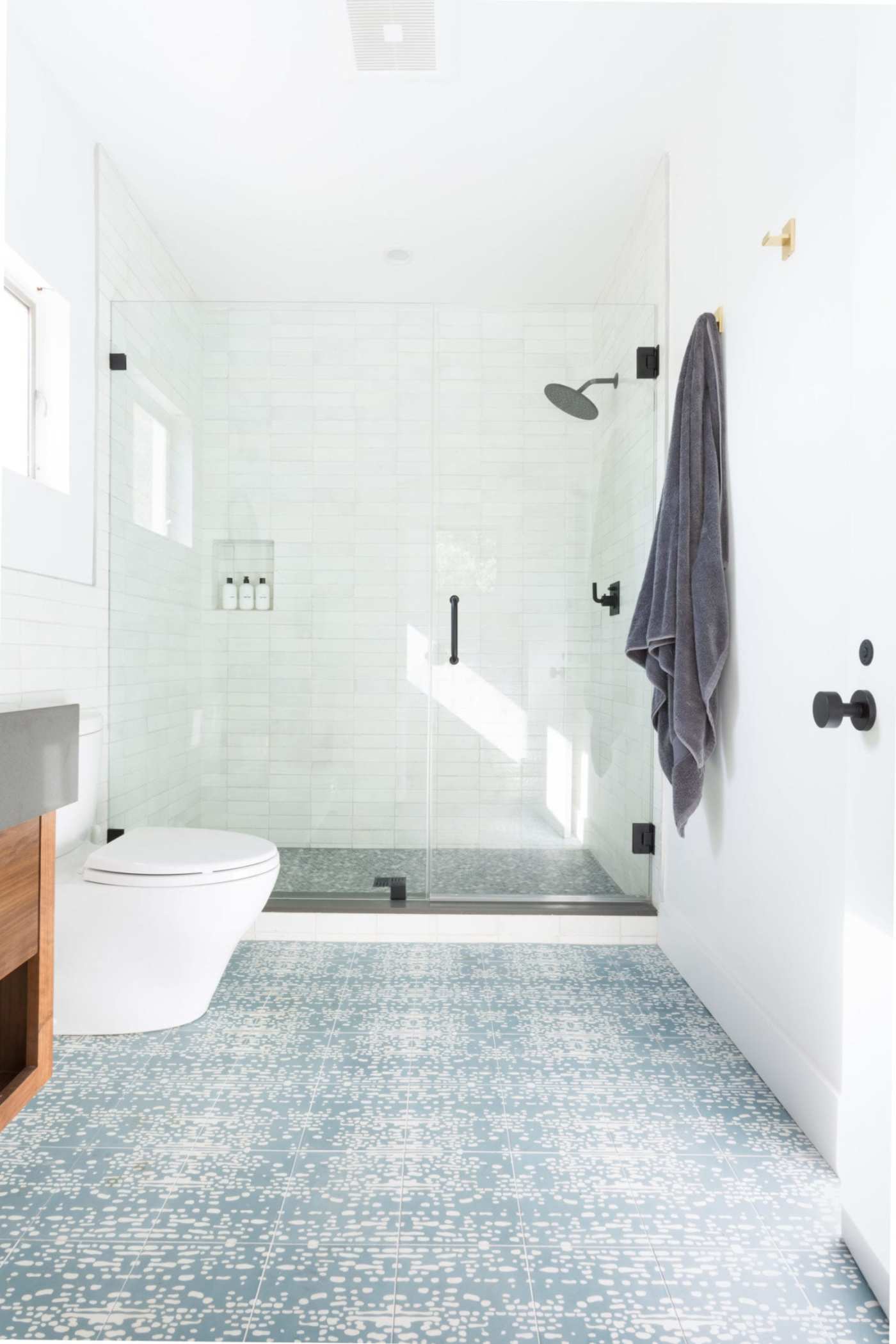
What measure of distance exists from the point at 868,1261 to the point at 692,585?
56.6 inches

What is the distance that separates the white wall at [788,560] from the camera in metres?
1.53

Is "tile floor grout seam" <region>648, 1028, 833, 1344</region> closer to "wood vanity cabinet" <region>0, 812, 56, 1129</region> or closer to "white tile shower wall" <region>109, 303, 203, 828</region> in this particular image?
"wood vanity cabinet" <region>0, 812, 56, 1129</region>

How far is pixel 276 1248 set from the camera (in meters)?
1.33

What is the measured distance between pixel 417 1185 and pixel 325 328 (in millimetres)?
2548

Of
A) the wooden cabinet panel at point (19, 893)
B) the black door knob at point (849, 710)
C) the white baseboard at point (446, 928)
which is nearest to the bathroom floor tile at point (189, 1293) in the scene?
the wooden cabinet panel at point (19, 893)

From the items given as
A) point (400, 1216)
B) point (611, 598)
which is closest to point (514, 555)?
point (611, 598)

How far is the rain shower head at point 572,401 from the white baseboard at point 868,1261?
7.64 feet

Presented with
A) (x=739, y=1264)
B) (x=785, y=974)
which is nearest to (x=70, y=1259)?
(x=739, y=1264)

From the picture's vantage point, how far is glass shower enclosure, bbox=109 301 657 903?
2.92 meters

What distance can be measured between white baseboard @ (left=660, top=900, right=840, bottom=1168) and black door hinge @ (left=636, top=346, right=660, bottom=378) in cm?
175

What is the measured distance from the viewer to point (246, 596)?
2.96 m

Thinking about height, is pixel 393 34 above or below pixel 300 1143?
above

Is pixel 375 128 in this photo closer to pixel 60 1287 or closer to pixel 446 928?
pixel 446 928

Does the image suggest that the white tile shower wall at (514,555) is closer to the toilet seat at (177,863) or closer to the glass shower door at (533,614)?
the glass shower door at (533,614)
